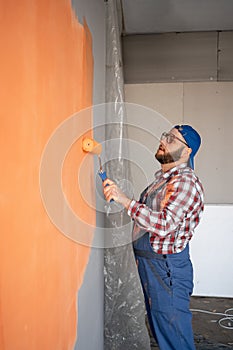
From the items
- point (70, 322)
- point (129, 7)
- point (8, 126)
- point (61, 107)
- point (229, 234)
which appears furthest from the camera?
point (229, 234)

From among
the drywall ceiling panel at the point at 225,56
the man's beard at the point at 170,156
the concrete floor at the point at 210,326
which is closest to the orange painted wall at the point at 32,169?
the man's beard at the point at 170,156

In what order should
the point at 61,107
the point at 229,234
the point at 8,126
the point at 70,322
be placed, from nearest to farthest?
1. the point at 8,126
2. the point at 61,107
3. the point at 70,322
4. the point at 229,234

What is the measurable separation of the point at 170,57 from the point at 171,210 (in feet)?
6.52

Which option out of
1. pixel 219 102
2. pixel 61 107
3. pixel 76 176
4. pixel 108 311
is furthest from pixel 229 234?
pixel 61 107

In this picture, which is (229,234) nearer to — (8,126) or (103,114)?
(103,114)

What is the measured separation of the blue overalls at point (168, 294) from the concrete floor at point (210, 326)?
0.75 meters

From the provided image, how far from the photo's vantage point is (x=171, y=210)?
142 cm

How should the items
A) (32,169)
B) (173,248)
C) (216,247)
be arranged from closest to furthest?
(32,169), (173,248), (216,247)

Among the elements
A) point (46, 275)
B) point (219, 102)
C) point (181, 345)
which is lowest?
point (181, 345)

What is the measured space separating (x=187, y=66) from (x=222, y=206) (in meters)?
1.26

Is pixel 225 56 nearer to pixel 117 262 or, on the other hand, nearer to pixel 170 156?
pixel 170 156

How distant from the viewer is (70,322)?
931mm

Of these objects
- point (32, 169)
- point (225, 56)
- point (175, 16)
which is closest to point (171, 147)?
point (32, 169)

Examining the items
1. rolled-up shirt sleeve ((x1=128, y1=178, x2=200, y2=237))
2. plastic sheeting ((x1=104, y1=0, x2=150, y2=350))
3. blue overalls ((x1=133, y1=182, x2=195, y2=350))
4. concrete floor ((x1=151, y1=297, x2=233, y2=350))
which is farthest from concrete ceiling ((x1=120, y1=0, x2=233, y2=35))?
concrete floor ((x1=151, y1=297, x2=233, y2=350))
